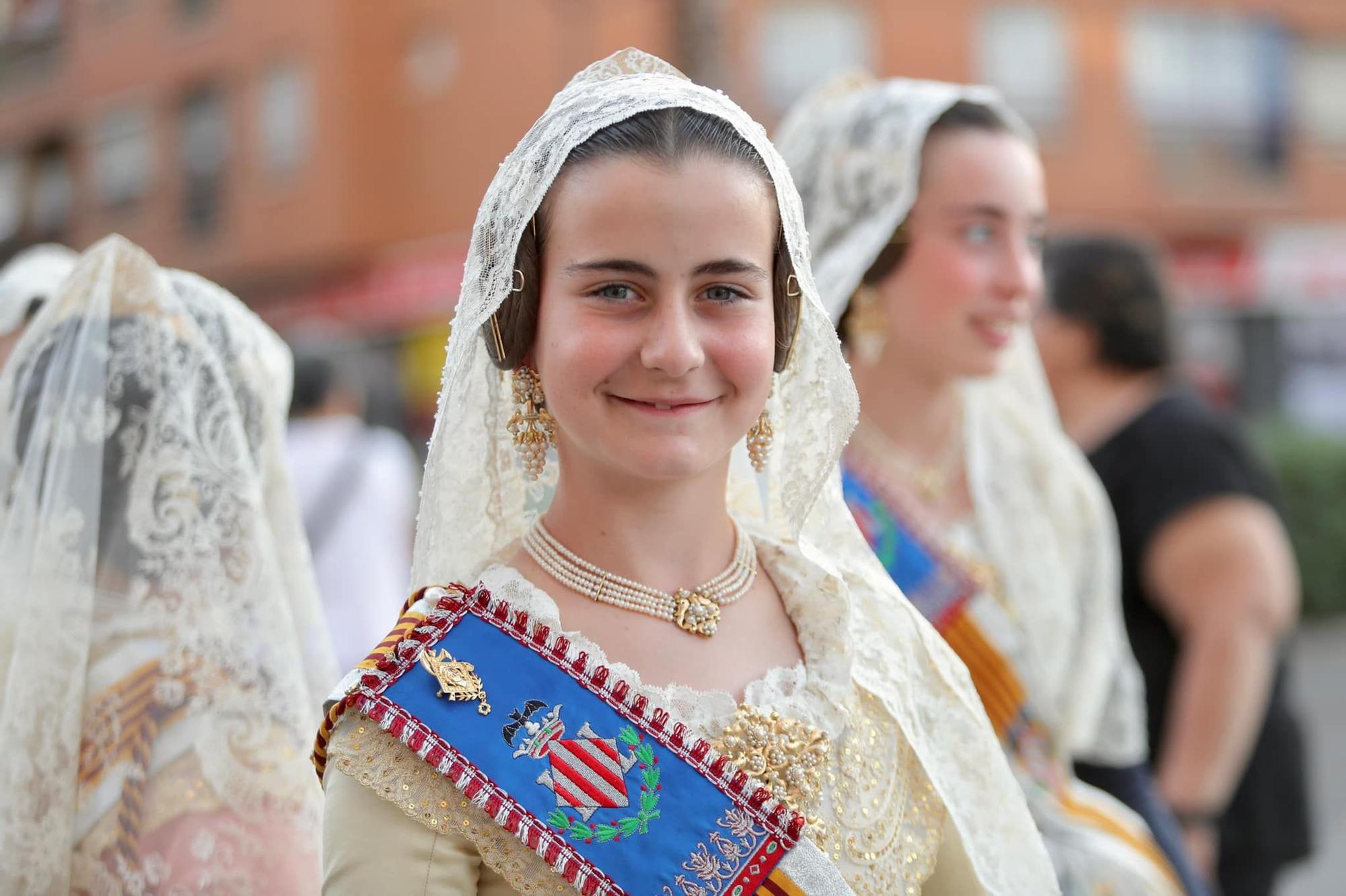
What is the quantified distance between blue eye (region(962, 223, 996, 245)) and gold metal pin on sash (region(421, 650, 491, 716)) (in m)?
1.52

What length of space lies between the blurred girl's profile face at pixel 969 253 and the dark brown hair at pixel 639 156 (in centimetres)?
95

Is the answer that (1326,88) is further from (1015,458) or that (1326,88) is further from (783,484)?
(783,484)

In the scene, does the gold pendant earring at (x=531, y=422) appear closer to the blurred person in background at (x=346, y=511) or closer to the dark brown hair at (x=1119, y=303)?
the dark brown hair at (x=1119, y=303)

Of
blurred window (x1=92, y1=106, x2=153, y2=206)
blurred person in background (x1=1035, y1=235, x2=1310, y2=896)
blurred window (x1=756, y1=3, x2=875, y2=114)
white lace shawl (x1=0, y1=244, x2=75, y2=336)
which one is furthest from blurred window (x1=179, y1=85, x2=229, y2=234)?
white lace shawl (x1=0, y1=244, x2=75, y2=336)

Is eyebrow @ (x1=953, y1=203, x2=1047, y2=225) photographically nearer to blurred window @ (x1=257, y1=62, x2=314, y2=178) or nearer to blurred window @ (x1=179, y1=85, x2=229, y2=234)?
blurred window @ (x1=257, y1=62, x2=314, y2=178)

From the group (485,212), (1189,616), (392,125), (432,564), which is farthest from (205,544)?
(392,125)

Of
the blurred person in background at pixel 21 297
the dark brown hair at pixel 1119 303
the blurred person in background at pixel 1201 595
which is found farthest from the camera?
the dark brown hair at pixel 1119 303

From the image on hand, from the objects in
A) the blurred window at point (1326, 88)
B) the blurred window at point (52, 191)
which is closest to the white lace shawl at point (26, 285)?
the blurred window at point (1326, 88)

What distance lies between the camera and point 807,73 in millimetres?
17875

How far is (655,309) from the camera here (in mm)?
1686

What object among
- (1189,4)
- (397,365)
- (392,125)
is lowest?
(397,365)

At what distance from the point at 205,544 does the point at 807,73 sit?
1664 cm

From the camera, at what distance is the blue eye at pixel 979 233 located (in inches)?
109

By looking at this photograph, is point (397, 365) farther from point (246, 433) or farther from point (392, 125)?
point (246, 433)
